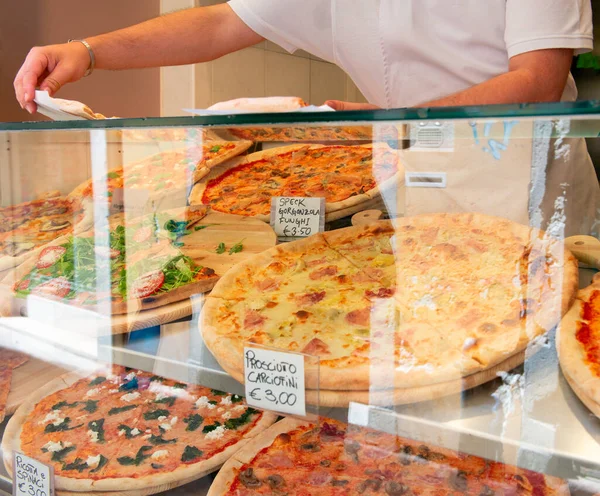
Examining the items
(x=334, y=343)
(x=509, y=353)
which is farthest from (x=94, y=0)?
(x=509, y=353)

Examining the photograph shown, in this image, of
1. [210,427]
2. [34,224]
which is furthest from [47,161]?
[210,427]

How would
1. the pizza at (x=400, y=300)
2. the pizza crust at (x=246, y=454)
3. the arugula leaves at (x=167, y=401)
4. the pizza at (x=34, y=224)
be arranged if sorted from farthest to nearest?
the pizza at (x=34, y=224) → the arugula leaves at (x=167, y=401) → the pizza crust at (x=246, y=454) → the pizza at (x=400, y=300)

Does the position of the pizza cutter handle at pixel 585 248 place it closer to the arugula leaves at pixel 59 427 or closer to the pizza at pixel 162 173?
the pizza at pixel 162 173

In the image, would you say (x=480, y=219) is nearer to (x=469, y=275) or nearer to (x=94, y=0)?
(x=469, y=275)

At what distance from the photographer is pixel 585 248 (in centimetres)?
113

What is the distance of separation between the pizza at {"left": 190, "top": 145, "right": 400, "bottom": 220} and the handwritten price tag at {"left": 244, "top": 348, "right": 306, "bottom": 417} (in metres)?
0.48

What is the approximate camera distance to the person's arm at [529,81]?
1.15m

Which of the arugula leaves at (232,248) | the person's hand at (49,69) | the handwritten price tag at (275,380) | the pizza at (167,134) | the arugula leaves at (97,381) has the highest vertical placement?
the person's hand at (49,69)

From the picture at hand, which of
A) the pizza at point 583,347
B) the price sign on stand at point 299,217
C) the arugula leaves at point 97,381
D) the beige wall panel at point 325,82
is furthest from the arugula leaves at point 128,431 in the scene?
the beige wall panel at point 325,82

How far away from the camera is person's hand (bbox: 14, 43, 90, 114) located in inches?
66.3

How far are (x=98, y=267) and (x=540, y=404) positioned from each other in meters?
1.08

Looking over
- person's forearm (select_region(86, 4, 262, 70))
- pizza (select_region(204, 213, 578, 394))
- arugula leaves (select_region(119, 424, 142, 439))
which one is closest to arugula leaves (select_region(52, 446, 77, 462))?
arugula leaves (select_region(119, 424, 142, 439))

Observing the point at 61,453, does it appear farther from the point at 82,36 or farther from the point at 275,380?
the point at 82,36

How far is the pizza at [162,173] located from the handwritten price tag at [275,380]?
72 centimetres
